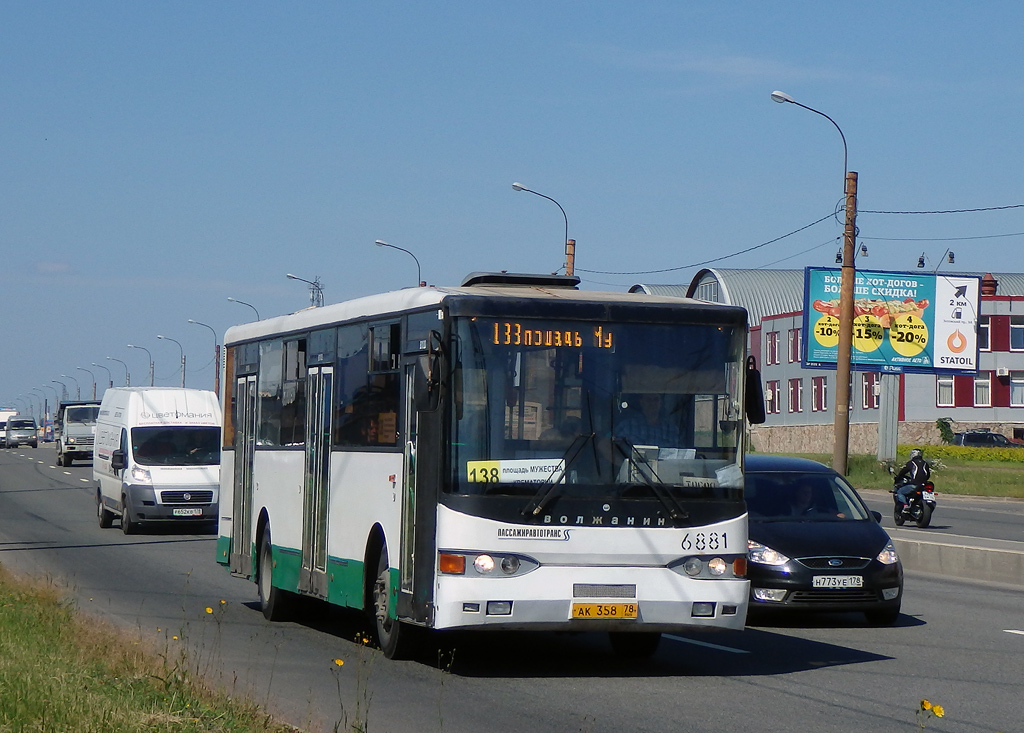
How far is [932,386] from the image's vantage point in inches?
3179

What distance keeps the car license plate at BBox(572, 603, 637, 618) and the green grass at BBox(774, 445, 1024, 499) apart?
108 feet

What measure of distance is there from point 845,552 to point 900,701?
431cm

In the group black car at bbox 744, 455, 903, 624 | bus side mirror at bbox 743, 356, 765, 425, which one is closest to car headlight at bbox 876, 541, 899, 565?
black car at bbox 744, 455, 903, 624

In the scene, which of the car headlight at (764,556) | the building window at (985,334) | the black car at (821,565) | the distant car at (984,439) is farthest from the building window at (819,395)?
the car headlight at (764,556)

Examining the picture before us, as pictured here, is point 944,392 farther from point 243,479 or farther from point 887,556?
point 243,479

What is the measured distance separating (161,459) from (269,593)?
1469 cm

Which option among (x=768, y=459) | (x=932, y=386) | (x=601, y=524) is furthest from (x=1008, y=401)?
(x=601, y=524)

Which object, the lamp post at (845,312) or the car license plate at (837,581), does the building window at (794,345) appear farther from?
the car license plate at (837,581)

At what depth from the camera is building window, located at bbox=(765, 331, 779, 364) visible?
92.6 meters

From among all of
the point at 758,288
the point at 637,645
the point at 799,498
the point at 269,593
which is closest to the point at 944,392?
the point at 758,288

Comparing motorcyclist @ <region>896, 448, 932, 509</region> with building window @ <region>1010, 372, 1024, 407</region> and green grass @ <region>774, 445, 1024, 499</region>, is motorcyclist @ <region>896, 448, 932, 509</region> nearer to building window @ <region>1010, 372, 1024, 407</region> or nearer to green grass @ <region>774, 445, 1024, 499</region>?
green grass @ <region>774, 445, 1024, 499</region>

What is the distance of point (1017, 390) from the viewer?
8112 cm

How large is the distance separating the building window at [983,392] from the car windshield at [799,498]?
6852cm

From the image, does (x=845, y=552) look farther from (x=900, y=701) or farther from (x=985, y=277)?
(x=985, y=277)
